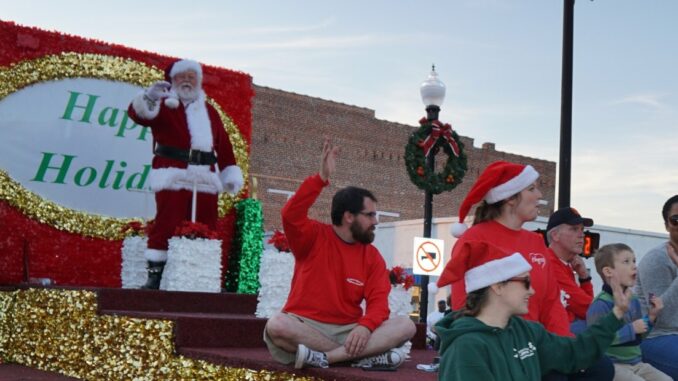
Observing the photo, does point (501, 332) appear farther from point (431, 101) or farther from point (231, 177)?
point (431, 101)

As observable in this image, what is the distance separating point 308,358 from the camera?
5.56m

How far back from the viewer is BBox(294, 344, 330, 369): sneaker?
5.54 meters

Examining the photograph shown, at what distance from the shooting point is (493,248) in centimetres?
387

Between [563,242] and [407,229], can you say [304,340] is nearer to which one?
[563,242]

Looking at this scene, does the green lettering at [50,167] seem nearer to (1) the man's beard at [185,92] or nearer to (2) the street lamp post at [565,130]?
(1) the man's beard at [185,92]

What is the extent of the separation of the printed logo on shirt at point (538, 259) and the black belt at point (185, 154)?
225 inches

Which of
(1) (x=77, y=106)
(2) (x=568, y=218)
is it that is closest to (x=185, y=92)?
(1) (x=77, y=106)

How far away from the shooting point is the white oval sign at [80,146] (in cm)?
1015

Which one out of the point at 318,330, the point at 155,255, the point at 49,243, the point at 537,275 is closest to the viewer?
the point at 537,275


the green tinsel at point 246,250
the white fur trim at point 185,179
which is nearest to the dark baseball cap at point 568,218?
the white fur trim at point 185,179

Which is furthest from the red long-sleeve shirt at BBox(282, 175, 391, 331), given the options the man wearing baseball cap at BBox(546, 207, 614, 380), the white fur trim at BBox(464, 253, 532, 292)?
the white fur trim at BBox(464, 253, 532, 292)

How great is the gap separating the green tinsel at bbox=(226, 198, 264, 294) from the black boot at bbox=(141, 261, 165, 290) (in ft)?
5.24

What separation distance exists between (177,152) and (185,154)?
0.30ft

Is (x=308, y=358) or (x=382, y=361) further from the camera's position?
(x=382, y=361)
